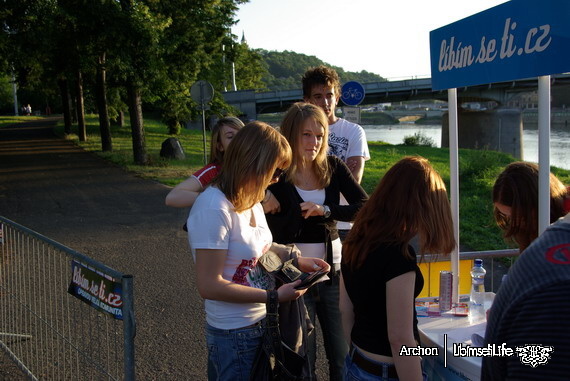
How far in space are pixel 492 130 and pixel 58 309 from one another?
47.2 metres

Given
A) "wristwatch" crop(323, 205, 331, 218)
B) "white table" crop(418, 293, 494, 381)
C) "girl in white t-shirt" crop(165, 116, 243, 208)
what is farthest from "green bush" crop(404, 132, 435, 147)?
"white table" crop(418, 293, 494, 381)

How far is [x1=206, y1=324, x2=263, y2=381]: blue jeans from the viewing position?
2.28 meters

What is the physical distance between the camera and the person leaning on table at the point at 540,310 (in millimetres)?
Result: 866

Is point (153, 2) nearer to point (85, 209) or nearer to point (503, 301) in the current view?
point (85, 209)

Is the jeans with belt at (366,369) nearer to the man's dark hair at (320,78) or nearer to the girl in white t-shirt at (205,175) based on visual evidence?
the girl in white t-shirt at (205,175)

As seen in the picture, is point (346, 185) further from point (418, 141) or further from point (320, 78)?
point (418, 141)

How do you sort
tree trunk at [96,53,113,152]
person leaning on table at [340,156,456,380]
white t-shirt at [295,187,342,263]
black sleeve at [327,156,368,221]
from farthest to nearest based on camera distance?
tree trunk at [96,53,113,152] < black sleeve at [327,156,368,221] < white t-shirt at [295,187,342,263] < person leaning on table at [340,156,456,380]

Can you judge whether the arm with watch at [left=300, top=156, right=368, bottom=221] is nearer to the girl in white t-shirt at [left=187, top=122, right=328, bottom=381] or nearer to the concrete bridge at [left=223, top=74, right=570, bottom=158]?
the girl in white t-shirt at [left=187, top=122, right=328, bottom=381]

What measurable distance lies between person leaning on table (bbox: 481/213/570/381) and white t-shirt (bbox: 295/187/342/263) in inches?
77.7

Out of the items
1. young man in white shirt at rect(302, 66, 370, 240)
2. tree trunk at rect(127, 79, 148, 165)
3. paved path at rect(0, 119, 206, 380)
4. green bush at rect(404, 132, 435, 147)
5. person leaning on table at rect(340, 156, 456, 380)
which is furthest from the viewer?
green bush at rect(404, 132, 435, 147)

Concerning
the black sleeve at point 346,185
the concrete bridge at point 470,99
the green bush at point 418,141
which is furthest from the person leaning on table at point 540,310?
the concrete bridge at point 470,99

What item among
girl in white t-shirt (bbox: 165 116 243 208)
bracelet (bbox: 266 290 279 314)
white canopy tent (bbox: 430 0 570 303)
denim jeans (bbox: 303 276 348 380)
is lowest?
denim jeans (bbox: 303 276 348 380)

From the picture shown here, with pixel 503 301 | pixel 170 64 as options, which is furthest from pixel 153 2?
pixel 503 301

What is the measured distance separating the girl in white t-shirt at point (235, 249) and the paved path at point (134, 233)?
1865 millimetres
